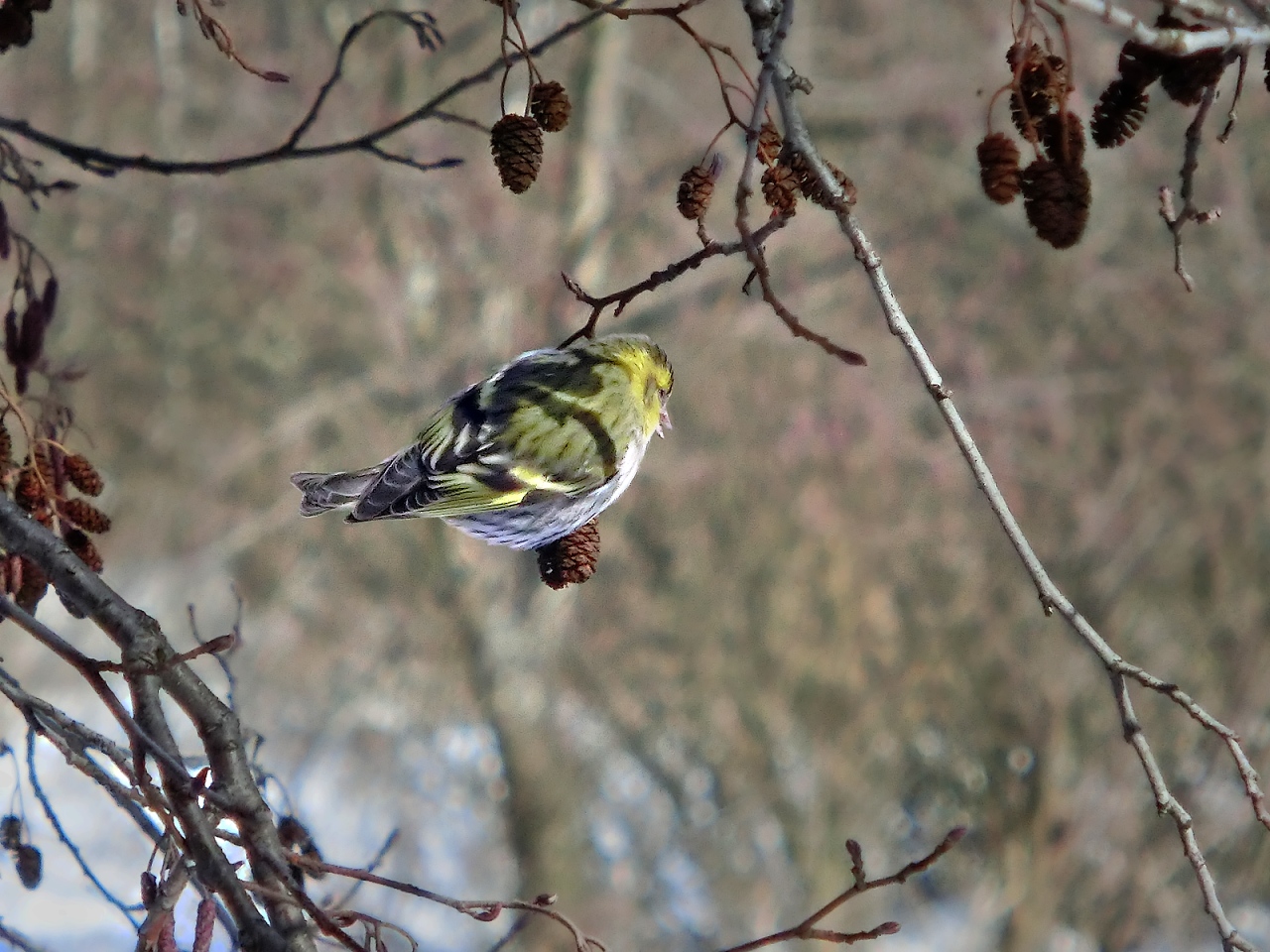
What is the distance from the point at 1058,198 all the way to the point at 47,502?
1.30 meters

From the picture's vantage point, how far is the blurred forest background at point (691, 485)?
762cm

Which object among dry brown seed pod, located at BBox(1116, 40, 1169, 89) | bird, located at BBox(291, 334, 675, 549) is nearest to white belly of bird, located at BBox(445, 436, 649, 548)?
bird, located at BBox(291, 334, 675, 549)

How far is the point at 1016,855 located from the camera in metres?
7.20

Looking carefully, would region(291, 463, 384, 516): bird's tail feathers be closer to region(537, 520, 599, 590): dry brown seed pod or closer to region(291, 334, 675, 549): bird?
region(291, 334, 675, 549): bird

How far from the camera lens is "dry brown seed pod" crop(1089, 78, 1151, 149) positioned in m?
1.26

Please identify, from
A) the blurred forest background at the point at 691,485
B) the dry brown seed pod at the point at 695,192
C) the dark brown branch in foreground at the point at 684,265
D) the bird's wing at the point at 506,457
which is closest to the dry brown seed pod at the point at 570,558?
the bird's wing at the point at 506,457

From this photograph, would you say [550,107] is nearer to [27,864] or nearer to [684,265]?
[684,265]

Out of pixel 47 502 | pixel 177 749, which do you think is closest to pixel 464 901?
pixel 177 749

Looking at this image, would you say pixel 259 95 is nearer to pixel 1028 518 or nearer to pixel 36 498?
pixel 1028 518

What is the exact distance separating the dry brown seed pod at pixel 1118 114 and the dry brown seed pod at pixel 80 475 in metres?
1.35

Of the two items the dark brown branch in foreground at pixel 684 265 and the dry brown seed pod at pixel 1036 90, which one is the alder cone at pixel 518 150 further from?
the dry brown seed pod at pixel 1036 90

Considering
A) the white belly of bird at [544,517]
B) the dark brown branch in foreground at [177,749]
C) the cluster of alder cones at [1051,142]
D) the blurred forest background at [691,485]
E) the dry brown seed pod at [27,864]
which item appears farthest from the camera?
the blurred forest background at [691,485]

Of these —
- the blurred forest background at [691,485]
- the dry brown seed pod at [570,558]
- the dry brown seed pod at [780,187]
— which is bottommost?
the dry brown seed pod at [780,187]

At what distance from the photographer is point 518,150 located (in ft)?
4.84
